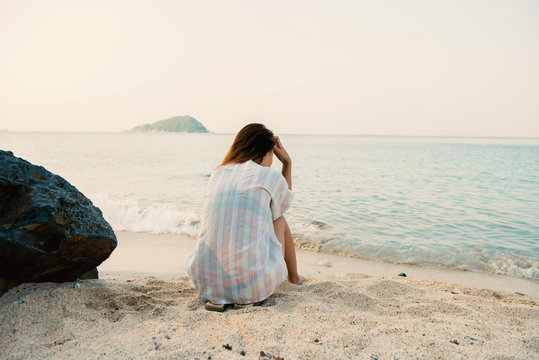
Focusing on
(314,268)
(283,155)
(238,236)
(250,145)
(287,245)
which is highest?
(250,145)

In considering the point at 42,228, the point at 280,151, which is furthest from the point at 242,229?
the point at 42,228

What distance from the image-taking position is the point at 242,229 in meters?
3.02

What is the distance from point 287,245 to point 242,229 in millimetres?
904

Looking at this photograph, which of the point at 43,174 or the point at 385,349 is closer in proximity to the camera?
the point at 385,349

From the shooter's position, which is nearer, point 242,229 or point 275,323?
point 275,323

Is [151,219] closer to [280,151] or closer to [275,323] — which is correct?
[280,151]

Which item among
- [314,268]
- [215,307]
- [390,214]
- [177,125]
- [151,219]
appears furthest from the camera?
[177,125]

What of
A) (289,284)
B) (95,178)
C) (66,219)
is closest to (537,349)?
(289,284)

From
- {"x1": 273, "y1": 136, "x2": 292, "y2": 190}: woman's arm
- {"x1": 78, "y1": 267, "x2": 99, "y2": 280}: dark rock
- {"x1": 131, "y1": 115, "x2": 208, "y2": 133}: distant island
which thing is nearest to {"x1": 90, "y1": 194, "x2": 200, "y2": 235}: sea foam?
{"x1": 78, "y1": 267, "x2": 99, "y2": 280}: dark rock

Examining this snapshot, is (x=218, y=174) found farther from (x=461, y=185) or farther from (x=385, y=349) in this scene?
(x=461, y=185)

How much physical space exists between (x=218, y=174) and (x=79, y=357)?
161 centimetres

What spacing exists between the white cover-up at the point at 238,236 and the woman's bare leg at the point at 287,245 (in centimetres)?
28

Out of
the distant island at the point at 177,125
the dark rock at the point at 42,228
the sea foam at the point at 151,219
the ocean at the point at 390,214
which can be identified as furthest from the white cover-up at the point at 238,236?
the distant island at the point at 177,125

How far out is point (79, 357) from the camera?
225 cm
